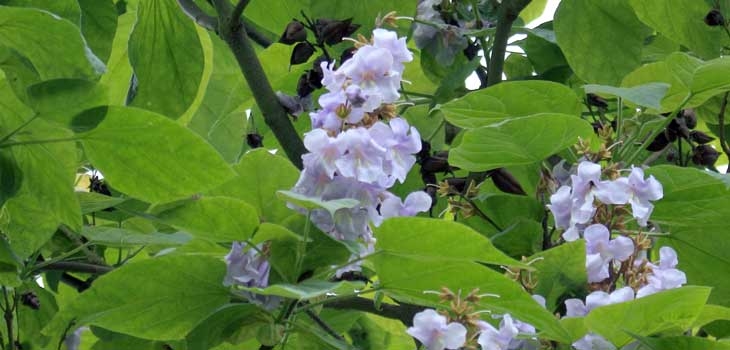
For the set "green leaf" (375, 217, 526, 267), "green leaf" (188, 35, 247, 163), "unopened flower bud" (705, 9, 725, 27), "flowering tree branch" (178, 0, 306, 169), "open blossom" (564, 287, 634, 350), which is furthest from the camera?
"green leaf" (188, 35, 247, 163)

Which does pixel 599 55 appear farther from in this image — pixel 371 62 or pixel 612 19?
pixel 371 62

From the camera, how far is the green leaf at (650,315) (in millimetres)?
769

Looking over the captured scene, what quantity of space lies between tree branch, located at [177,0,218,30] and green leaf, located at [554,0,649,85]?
33 cm

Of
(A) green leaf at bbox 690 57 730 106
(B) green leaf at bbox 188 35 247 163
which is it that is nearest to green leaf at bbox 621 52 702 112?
(A) green leaf at bbox 690 57 730 106

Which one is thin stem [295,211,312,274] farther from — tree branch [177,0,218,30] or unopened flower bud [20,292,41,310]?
unopened flower bud [20,292,41,310]

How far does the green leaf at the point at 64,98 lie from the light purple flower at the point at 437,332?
25cm

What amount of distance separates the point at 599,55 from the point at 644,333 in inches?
18.6

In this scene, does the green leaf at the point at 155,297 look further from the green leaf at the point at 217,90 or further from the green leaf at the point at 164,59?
the green leaf at the point at 217,90

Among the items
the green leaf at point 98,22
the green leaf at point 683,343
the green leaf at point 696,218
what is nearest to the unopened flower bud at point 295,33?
the green leaf at point 98,22

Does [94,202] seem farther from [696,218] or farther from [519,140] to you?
[696,218]

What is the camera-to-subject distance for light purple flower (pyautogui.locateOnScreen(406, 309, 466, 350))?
2.58 ft

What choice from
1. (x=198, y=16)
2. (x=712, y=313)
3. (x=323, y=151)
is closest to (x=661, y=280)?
(x=712, y=313)

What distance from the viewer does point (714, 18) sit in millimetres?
1185

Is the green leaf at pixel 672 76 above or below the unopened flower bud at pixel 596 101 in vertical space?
above
